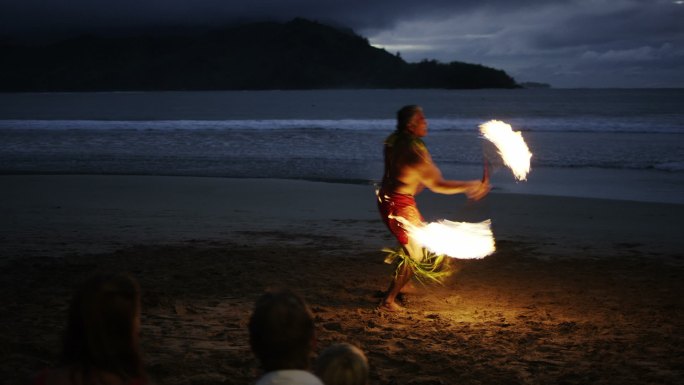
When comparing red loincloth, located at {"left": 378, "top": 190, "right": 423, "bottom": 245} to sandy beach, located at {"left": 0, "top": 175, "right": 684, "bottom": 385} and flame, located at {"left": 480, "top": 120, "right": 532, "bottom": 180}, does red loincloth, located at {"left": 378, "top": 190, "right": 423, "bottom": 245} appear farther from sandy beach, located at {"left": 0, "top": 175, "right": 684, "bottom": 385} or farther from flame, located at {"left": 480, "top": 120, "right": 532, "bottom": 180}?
flame, located at {"left": 480, "top": 120, "right": 532, "bottom": 180}

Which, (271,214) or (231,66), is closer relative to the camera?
(271,214)

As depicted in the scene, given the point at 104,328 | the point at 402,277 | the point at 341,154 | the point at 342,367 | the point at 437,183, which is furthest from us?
the point at 341,154

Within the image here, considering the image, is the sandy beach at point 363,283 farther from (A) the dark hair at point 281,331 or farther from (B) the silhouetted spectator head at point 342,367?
(A) the dark hair at point 281,331

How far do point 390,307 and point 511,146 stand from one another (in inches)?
68.6

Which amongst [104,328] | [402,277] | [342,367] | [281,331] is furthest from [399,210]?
[104,328]

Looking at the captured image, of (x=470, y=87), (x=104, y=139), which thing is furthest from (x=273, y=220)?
(x=470, y=87)

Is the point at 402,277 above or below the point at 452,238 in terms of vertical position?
below

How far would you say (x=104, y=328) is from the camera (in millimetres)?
2561

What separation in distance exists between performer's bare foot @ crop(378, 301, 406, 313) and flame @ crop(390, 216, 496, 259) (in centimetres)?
69

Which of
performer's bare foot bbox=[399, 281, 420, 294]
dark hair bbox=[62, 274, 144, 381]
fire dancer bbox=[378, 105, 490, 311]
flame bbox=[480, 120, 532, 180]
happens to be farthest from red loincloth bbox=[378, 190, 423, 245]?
dark hair bbox=[62, 274, 144, 381]

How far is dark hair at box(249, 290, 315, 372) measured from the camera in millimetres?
2652

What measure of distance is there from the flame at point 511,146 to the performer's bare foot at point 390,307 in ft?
5.04

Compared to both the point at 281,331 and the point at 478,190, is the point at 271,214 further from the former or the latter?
the point at 281,331

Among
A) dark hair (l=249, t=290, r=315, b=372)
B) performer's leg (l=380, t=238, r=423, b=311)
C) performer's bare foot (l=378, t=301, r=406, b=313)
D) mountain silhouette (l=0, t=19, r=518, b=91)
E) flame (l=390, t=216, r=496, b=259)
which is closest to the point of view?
dark hair (l=249, t=290, r=315, b=372)
